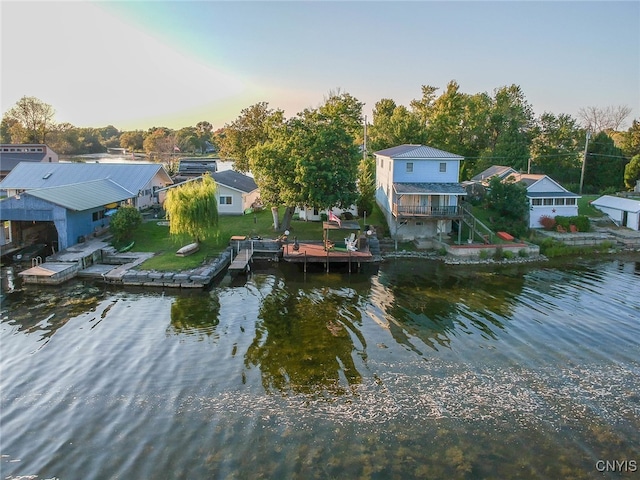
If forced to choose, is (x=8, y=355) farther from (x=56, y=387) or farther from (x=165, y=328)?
(x=165, y=328)

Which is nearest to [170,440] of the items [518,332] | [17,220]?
[518,332]

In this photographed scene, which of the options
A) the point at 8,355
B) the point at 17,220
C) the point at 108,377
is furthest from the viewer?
the point at 17,220

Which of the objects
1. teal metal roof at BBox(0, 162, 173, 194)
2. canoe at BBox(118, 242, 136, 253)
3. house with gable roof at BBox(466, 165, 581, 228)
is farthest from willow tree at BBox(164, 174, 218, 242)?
house with gable roof at BBox(466, 165, 581, 228)

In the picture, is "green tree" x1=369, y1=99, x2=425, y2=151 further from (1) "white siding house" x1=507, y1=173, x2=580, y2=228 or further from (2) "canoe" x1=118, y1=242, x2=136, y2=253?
(2) "canoe" x1=118, y1=242, x2=136, y2=253

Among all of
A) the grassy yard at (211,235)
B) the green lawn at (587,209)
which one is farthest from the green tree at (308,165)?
the green lawn at (587,209)

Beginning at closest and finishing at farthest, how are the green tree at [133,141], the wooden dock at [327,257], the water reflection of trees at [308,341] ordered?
the water reflection of trees at [308,341] < the wooden dock at [327,257] < the green tree at [133,141]

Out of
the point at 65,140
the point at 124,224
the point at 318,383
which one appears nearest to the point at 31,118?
the point at 65,140

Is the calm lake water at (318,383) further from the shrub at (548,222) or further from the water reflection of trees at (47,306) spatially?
the shrub at (548,222)
